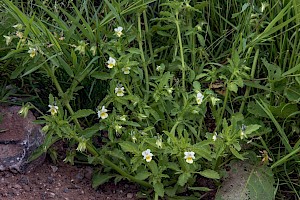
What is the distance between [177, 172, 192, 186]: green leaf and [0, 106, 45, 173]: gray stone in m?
0.58

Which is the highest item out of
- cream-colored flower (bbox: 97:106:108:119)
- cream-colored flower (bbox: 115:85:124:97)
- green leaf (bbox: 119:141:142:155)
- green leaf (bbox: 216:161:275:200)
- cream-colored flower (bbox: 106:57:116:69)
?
cream-colored flower (bbox: 106:57:116:69)

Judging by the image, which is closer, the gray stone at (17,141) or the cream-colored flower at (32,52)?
the cream-colored flower at (32,52)

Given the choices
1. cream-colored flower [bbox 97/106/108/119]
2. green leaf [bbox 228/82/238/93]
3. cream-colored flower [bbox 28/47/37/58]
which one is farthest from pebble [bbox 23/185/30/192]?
green leaf [bbox 228/82/238/93]

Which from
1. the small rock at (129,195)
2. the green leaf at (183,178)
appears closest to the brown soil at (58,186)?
the small rock at (129,195)

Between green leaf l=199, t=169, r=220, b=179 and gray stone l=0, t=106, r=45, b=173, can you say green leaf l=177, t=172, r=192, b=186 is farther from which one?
gray stone l=0, t=106, r=45, b=173

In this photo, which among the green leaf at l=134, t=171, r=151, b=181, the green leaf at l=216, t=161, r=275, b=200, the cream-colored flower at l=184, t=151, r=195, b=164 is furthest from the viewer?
the green leaf at l=216, t=161, r=275, b=200

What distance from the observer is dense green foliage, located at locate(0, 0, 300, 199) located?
2.08 metres

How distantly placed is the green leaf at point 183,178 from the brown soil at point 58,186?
0.27m

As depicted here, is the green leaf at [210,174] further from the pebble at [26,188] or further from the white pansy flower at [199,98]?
the pebble at [26,188]

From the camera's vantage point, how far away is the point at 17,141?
2311 millimetres

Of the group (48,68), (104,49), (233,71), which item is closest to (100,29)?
(104,49)

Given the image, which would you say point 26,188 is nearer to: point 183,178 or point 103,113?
point 103,113

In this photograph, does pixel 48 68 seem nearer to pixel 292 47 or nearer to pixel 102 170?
pixel 102 170

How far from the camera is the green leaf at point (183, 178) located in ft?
6.81
